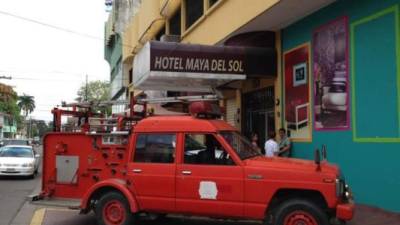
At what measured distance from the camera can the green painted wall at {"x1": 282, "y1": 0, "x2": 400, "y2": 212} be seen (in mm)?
10602

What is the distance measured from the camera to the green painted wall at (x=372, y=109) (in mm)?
10602

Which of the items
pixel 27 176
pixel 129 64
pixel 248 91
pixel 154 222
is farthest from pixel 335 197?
pixel 129 64

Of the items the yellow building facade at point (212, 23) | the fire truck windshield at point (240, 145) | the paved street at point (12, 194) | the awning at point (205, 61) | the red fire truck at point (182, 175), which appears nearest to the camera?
the red fire truck at point (182, 175)

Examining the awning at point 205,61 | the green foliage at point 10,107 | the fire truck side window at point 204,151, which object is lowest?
A: the fire truck side window at point 204,151

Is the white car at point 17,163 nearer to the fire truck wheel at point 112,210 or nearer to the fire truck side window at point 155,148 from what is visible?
the fire truck wheel at point 112,210

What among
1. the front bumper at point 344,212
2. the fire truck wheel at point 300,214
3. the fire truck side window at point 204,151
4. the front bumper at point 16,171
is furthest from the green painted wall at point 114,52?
Answer: the front bumper at point 344,212

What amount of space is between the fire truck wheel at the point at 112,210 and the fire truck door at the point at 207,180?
3.37ft

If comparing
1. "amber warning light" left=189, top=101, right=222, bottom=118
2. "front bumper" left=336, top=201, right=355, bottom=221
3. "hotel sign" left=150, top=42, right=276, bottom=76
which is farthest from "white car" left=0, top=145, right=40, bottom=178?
"front bumper" left=336, top=201, right=355, bottom=221

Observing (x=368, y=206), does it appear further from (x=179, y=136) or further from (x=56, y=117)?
→ (x=56, y=117)

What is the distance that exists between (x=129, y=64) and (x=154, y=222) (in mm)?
32846

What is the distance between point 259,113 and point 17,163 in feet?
31.1

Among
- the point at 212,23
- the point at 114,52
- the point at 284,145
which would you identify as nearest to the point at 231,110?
the point at 212,23

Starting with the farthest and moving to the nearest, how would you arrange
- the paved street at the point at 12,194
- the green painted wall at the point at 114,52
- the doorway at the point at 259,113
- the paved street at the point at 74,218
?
the green painted wall at the point at 114,52, the doorway at the point at 259,113, the paved street at the point at 12,194, the paved street at the point at 74,218

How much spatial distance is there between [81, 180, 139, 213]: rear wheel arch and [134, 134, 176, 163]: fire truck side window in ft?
1.80
